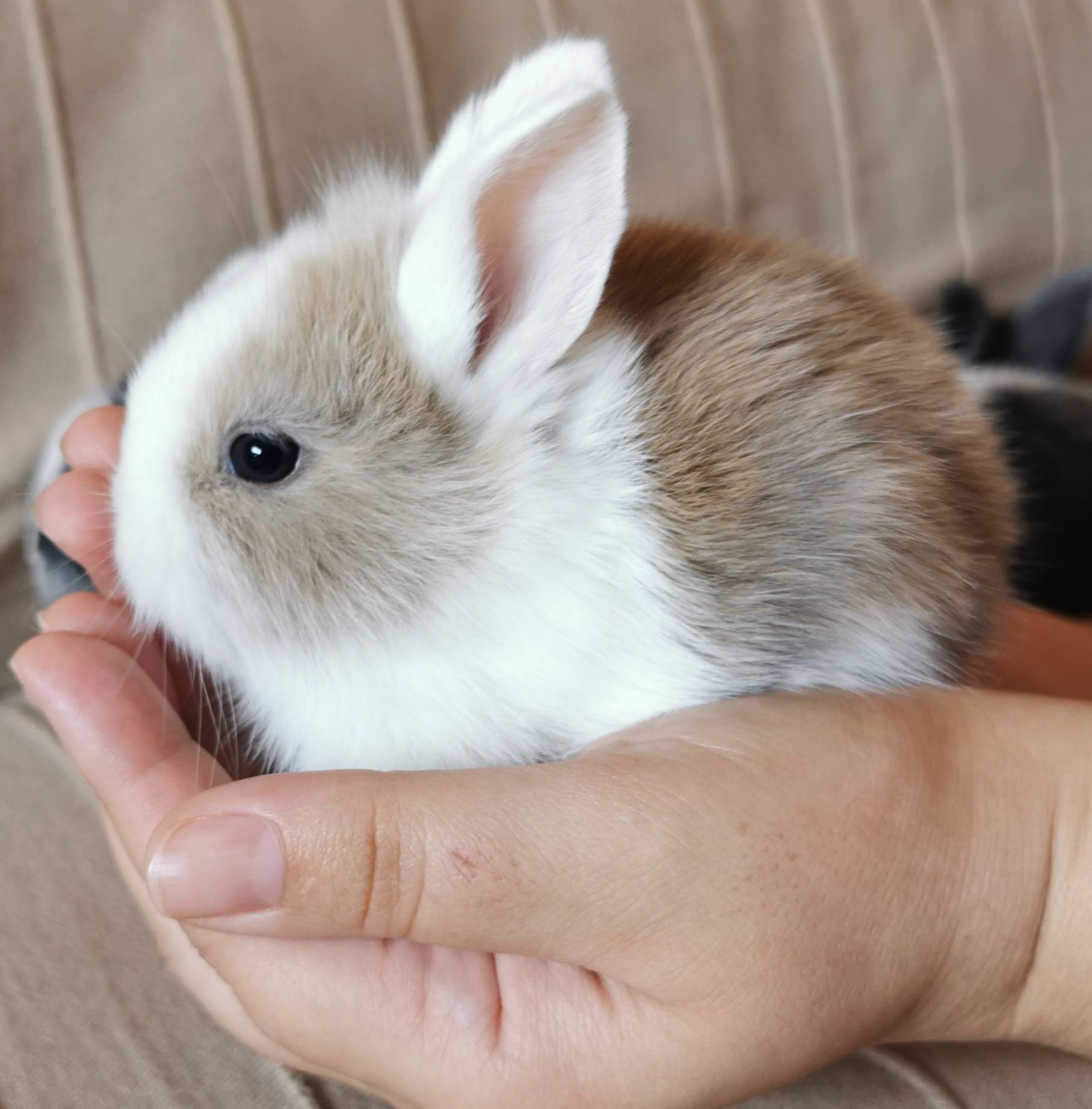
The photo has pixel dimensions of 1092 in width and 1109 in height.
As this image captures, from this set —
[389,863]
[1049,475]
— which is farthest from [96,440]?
[1049,475]

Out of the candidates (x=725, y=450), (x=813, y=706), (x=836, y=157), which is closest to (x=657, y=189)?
(x=836, y=157)

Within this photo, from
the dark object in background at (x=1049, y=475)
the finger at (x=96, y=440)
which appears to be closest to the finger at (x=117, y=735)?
the finger at (x=96, y=440)

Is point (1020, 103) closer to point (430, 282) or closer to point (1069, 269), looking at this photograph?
point (1069, 269)

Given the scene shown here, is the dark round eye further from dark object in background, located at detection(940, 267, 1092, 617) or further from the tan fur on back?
dark object in background, located at detection(940, 267, 1092, 617)

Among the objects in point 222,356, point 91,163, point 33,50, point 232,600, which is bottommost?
point 232,600

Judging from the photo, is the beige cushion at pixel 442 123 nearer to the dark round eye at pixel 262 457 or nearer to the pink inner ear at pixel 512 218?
the dark round eye at pixel 262 457

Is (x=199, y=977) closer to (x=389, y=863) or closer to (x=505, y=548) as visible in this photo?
(x=389, y=863)

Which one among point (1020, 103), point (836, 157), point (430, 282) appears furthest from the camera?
point (1020, 103)

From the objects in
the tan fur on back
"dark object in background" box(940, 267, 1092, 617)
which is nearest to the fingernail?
the tan fur on back
